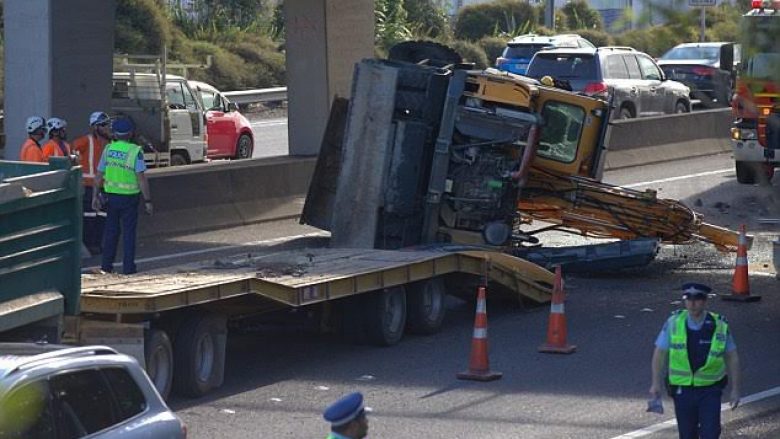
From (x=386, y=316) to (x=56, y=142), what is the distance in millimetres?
4596

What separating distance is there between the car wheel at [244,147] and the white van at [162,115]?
178cm

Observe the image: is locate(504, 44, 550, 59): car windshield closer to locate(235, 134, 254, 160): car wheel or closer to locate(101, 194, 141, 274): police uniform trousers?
locate(235, 134, 254, 160): car wheel

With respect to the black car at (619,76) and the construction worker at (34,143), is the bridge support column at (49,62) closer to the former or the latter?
the construction worker at (34,143)

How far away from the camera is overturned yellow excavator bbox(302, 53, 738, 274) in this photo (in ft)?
52.2

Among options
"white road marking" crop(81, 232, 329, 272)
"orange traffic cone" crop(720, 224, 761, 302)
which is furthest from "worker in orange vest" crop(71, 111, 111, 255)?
"orange traffic cone" crop(720, 224, 761, 302)

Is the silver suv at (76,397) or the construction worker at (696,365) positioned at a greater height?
the silver suv at (76,397)

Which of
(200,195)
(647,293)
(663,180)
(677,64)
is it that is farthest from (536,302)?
(677,64)

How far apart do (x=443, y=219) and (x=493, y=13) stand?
42441 mm

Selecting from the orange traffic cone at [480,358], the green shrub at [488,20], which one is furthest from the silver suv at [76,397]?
the green shrub at [488,20]

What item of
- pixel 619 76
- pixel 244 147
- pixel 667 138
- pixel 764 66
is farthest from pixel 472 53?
pixel 764 66

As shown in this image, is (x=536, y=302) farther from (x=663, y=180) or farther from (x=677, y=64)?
(x=677, y=64)

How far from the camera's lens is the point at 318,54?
76.1ft

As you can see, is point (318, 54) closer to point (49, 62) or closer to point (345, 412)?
point (49, 62)

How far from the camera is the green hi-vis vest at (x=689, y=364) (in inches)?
330
